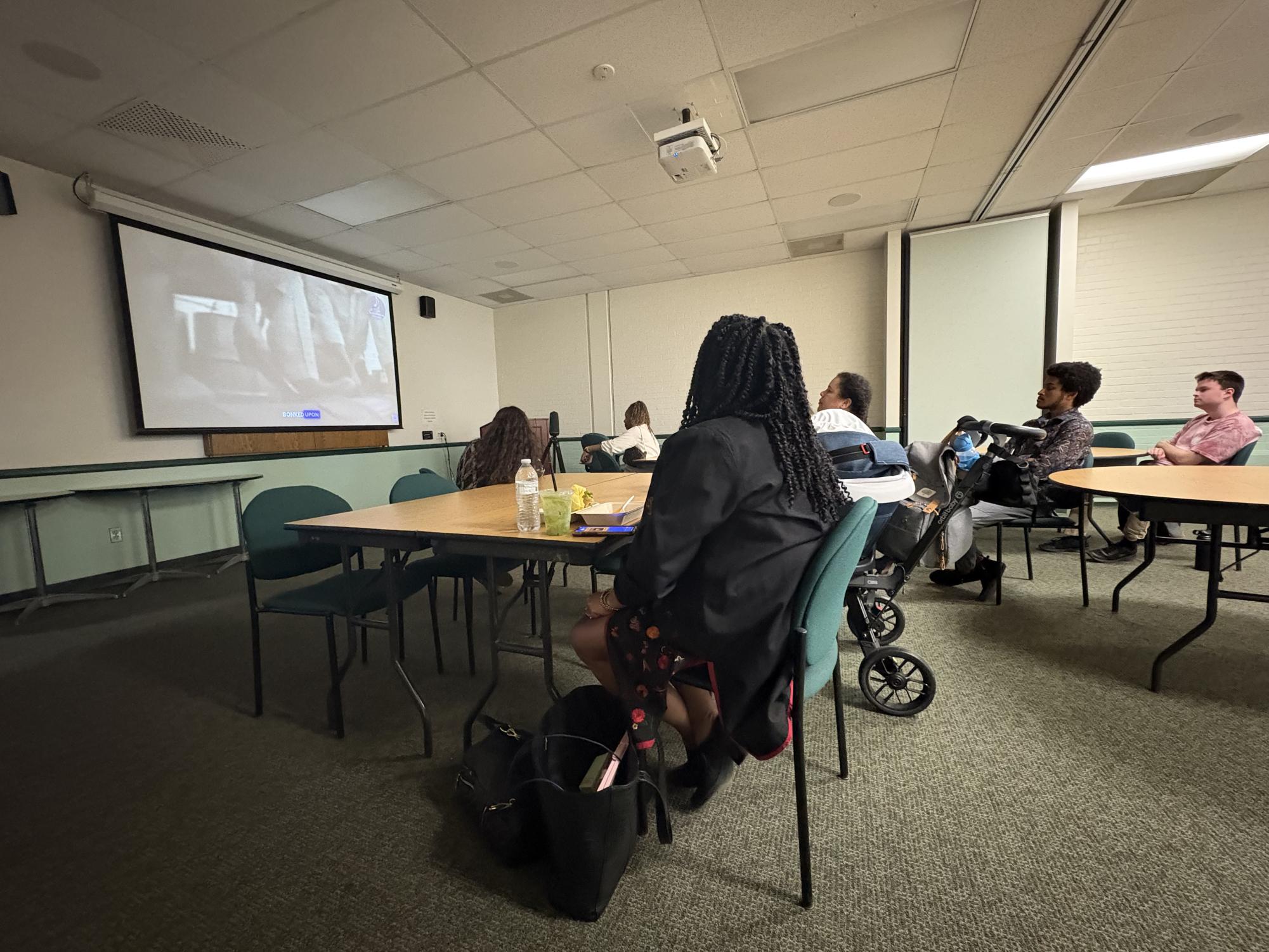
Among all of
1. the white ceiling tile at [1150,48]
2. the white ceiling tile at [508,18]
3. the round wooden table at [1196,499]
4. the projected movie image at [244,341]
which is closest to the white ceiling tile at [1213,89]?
the white ceiling tile at [1150,48]

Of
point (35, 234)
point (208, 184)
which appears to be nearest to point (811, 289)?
point (208, 184)

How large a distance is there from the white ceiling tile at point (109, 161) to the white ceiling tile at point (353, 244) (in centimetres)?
121

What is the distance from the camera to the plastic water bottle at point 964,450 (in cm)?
231

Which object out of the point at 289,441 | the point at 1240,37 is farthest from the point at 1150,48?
the point at 289,441

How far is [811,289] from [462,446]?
15.5 feet

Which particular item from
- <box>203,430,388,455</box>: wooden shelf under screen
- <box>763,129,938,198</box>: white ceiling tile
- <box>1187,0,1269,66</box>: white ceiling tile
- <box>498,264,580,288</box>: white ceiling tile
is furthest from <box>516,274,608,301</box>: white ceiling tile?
<box>1187,0,1269,66</box>: white ceiling tile

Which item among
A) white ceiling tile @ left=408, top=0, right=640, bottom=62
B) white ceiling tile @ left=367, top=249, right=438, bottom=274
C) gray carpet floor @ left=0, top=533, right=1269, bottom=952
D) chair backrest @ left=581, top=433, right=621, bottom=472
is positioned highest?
white ceiling tile @ left=367, top=249, right=438, bottom=274

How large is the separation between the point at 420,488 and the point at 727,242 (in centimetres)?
404

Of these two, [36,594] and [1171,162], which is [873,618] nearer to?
[1171,162]

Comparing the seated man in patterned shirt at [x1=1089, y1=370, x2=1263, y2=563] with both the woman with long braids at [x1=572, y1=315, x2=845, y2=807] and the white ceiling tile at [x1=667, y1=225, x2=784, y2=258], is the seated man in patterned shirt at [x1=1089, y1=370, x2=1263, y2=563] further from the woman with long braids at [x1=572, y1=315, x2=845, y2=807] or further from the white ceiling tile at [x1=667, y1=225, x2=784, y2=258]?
the white ceiling tile at [x1=667, y1=225, x2=784, y2=258]

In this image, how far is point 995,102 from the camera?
296 centimetres

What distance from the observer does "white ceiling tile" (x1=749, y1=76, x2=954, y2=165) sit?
288 cm

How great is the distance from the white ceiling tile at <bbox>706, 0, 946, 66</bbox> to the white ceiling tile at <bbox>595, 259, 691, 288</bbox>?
3081 mm

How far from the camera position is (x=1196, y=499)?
5.16 feet
